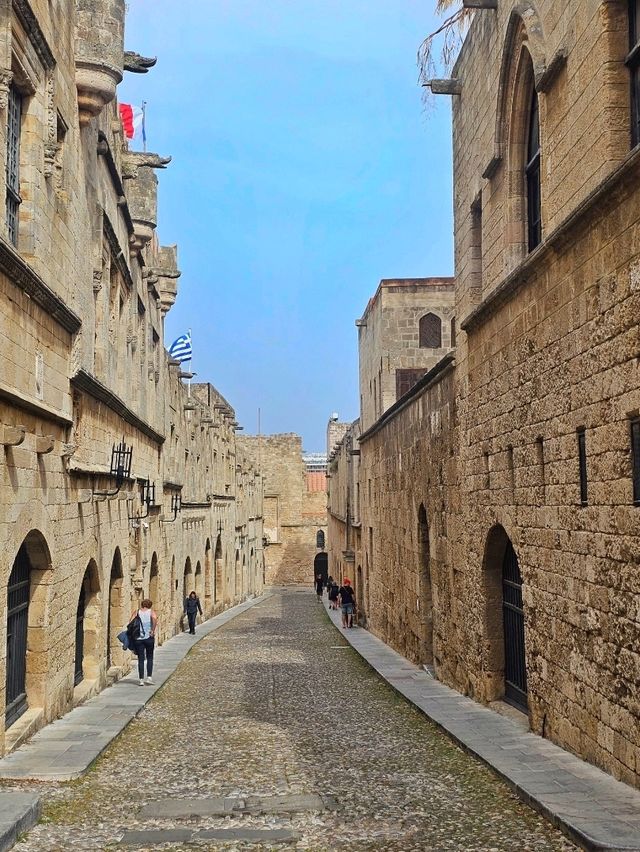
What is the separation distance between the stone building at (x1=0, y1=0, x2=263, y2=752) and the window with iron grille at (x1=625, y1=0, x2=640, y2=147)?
5173 millimetres

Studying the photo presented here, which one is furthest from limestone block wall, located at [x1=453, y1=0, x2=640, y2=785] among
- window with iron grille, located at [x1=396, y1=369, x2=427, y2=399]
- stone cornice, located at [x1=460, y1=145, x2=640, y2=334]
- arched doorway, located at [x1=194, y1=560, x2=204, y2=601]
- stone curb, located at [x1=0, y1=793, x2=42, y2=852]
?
arched doorway, located at [x1=194, y1=560, x2=204, y2=601]

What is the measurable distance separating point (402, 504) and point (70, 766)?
11609 mm

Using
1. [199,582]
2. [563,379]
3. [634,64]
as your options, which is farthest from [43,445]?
[199,582]

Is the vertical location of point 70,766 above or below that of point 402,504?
below

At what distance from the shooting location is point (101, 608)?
13578 mm

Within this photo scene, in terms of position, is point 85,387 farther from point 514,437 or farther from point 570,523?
point 570,523

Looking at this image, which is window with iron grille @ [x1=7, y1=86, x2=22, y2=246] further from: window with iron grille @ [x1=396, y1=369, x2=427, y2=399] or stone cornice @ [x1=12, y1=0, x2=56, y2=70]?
window with iron grille @ [x1=396, y1=369, x2=427, y2=399]

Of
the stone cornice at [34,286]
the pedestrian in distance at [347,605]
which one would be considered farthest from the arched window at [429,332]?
the stone cornice at [34,286]

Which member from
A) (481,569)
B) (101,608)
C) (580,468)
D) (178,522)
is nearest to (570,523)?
(580,468)

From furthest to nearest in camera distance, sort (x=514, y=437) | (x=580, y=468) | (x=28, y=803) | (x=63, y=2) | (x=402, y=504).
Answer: (x=402, y=504)
(x=63, y=2)
(x=514, y=437)
(x=580, y=468)
(x=28, y=803)

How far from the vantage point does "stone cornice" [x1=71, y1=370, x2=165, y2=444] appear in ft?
38.3

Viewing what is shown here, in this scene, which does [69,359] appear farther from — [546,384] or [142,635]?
[546,384]

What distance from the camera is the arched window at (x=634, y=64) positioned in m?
7.37

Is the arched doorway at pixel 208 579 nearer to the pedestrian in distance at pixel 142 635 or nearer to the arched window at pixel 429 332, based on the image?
the arched window at pixel 429 332
